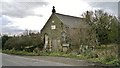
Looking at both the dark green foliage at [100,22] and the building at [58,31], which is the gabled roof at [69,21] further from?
the dark green foliage at [100,22]

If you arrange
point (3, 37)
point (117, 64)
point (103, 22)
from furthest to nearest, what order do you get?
point (3, 37) < point (103, 22) < point (117, 64)

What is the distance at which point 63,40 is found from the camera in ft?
140

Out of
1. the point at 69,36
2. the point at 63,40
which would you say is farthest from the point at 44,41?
the point at 69,36

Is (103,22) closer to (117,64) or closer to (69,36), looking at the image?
(69,36)

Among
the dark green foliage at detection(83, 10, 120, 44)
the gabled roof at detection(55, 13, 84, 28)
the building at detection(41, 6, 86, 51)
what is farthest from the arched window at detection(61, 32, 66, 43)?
the dark green foliage at detection(83, 10, 120, 44)

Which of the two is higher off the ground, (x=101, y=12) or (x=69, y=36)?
(x=101, y=12)

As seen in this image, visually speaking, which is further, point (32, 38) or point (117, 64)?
point (32, 38)

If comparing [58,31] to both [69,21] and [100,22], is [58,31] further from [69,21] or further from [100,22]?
[100,22]

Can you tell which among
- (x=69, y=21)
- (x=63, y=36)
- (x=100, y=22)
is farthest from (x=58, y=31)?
(x=100, y=22)

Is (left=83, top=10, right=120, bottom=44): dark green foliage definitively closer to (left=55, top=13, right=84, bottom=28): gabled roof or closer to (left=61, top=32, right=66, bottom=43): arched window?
(left=55, top=13, right=84, bottom=28): gabled roof

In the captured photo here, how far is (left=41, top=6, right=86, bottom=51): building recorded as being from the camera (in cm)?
4144

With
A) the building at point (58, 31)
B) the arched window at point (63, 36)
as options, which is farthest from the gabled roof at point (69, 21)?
the arched window at point (63, 36)

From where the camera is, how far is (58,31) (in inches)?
1745

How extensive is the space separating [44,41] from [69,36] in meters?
9.99
